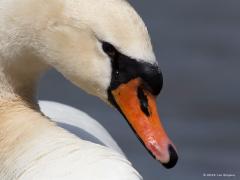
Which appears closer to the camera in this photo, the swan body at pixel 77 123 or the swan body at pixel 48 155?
the swan body at pixel 48 155

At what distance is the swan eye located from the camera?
4398 mm

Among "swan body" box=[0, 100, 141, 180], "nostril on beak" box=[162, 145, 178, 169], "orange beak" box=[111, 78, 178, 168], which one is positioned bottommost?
"swan body" box=[0, 100, 141, 180]

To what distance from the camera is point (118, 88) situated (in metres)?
4.54

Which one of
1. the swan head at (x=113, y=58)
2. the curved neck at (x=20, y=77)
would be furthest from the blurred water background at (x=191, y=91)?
the swan head at (x=113, y=58)

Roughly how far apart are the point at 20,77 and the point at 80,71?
37cm

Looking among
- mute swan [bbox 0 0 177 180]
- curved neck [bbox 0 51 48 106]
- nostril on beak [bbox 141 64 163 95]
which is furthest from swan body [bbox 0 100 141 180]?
nostril on beak [bbox 141 64 163 95]

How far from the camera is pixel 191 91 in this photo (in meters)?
7.38

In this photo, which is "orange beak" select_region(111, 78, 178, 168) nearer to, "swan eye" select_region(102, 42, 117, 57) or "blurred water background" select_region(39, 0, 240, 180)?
"swan eye" select_region(102, 42, 117, 57)

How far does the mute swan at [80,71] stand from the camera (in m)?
4.39

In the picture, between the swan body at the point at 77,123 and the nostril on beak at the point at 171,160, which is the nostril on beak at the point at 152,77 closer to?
the nostril on beak at the point at 171,160

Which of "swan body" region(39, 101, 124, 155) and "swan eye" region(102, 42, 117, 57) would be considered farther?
"swan body" region(39, 101, 124, 155)

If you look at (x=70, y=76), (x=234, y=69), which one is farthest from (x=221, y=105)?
(x=70, y=76)

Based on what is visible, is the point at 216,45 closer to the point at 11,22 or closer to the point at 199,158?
the point at 199,158

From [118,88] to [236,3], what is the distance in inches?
146
